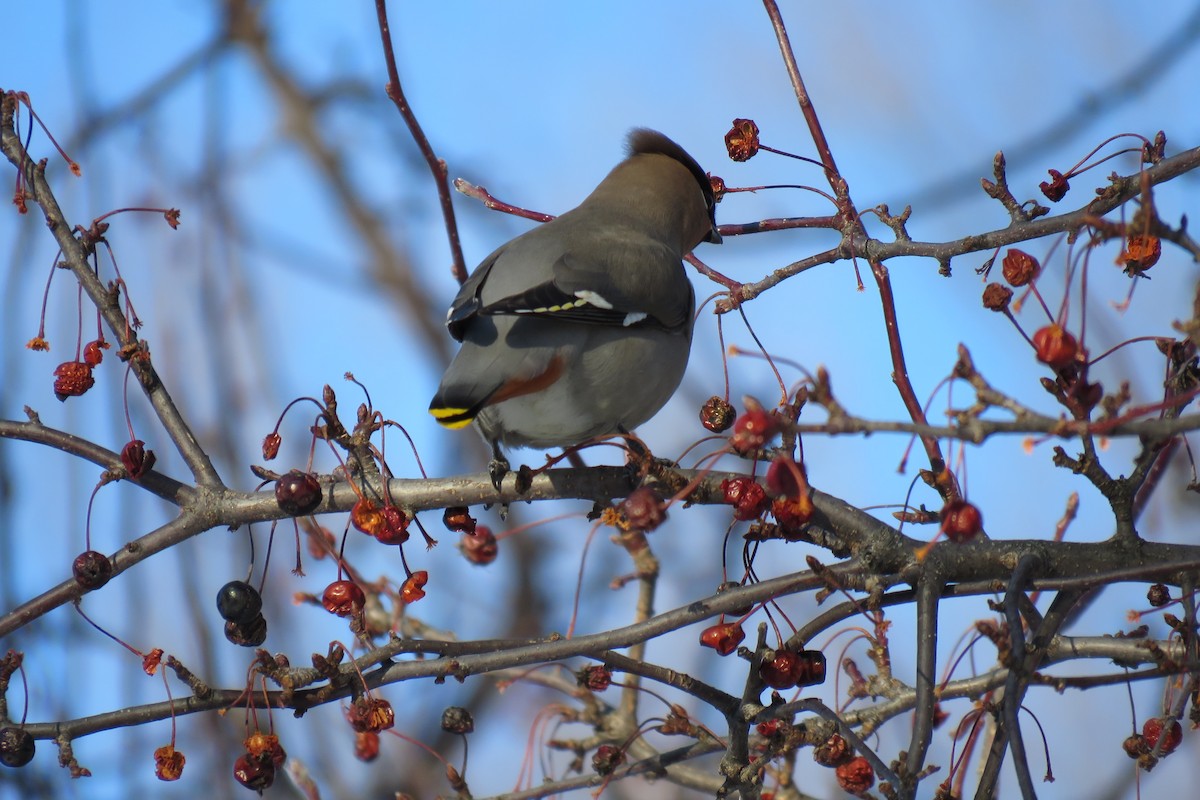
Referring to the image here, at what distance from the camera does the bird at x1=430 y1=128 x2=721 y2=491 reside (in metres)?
3.06

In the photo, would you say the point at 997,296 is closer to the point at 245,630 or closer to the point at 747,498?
Result: the point at 747,498

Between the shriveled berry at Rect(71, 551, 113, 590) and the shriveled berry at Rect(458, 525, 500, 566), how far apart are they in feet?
3.49

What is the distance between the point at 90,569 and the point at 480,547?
112 cm

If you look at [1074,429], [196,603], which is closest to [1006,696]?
[1074,429]

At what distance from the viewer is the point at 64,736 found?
2.37 m

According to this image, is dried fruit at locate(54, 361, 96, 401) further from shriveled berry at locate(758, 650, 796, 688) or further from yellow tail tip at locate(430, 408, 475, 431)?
shriveled berry at locate(758, 650, 796, 688)

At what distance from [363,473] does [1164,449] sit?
159cm

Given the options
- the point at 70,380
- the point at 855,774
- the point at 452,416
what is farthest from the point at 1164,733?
the point at 70,380

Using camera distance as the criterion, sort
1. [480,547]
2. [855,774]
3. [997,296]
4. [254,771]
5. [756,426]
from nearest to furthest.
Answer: [756,426]
[997,296]
[855,774]
[254,771]
[480,547]

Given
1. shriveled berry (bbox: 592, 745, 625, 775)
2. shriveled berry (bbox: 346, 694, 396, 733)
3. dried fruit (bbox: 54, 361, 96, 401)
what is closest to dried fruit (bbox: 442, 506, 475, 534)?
shriveled berry (bbox: 346, 694, 396, 733)

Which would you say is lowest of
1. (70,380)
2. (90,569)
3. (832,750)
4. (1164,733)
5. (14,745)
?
(14,745)

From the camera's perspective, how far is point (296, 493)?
250cm

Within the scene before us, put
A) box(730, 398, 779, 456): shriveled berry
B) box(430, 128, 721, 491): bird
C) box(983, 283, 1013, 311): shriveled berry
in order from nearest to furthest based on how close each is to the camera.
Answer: box(730, 398, 779, 456): shriveled berry, box(983, 283, 1013, 311): shriveled berry, box(430, 128, 721, 491): bird

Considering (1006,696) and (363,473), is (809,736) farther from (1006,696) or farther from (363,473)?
(363,473)
